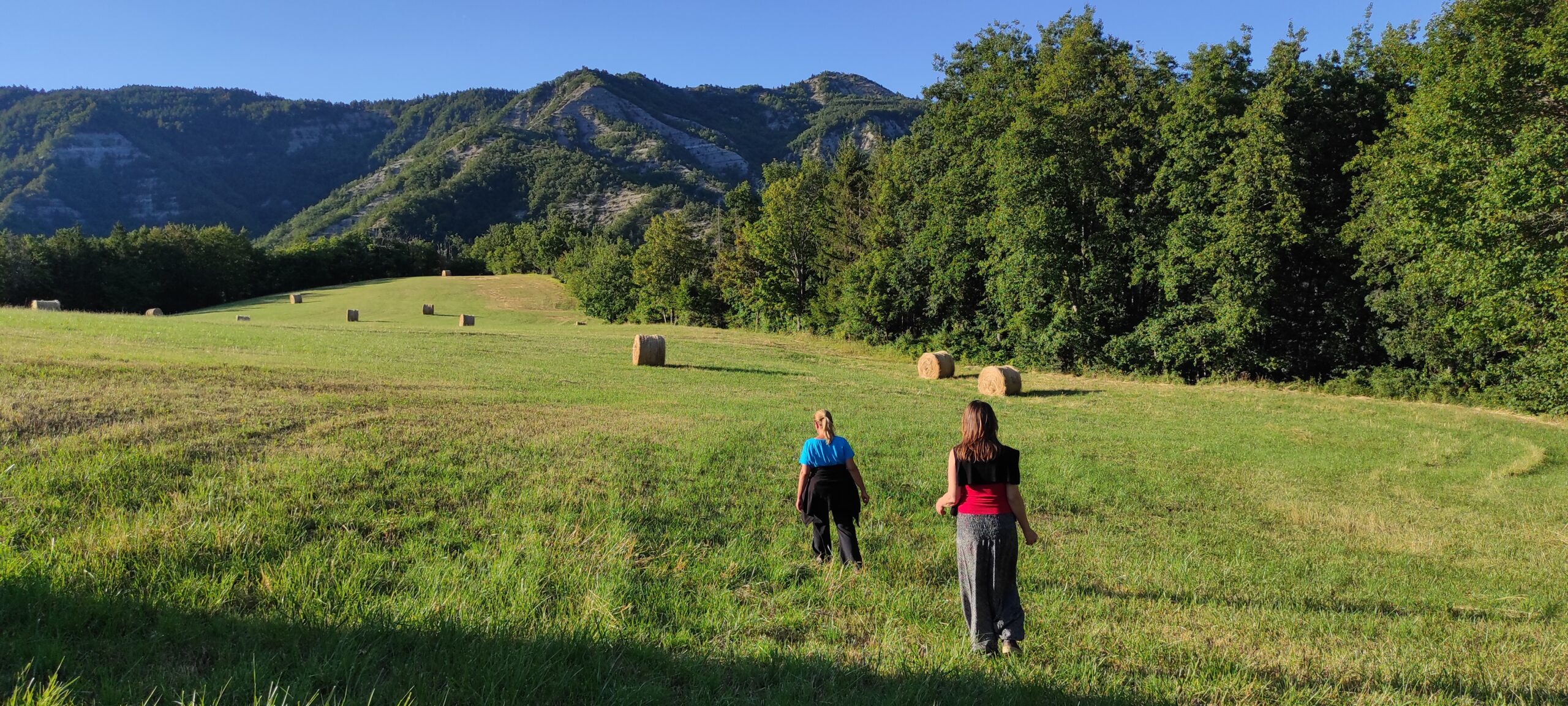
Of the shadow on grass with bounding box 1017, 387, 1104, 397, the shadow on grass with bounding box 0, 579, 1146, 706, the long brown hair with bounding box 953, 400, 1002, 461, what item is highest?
the long brown hair with bounding box 953, 400, 1002, 461

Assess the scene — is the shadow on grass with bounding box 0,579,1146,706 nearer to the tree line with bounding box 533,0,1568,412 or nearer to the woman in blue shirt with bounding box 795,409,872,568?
the woman in blue shirt with bounding box 795,409,872,568

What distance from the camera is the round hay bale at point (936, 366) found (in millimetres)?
28531

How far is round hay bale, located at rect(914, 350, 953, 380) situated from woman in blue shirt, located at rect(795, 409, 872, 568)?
22.0 metres

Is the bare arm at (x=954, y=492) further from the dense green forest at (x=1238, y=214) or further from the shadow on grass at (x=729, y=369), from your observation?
the dense green forest at (x=1238, y=214)

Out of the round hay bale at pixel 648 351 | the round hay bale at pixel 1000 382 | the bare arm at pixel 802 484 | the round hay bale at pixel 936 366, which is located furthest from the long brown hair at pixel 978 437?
the round hay bale at pixel 936 366

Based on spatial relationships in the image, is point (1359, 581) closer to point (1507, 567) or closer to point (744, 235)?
point (1507, 567)

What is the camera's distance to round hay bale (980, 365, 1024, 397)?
24578 mm

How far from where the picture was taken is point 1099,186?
33.4 m

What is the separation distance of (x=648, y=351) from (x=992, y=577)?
22348 millimetres

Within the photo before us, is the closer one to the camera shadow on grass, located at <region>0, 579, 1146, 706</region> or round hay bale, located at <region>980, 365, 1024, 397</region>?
shadow on grass, located at <region>0, 579, 1146, 706</region>

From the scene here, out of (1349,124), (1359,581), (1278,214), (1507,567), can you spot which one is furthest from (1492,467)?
(1349,124)

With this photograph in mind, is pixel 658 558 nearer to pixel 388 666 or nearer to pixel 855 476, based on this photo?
pixel 855 476

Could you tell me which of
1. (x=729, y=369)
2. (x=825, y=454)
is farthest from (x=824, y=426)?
(x=729, y=369)

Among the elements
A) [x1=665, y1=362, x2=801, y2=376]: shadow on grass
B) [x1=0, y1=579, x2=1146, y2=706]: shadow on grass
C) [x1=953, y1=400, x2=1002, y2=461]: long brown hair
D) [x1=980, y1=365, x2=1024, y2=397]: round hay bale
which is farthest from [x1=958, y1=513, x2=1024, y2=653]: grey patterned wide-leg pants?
[x1=665, y1=362, x2=801, y2=376]: shadow on grass
